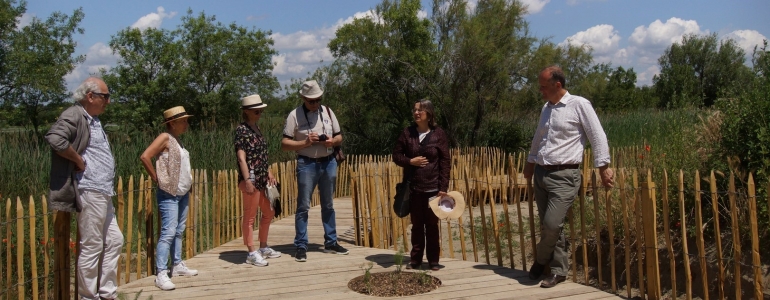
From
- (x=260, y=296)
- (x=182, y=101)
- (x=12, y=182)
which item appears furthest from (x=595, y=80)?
(x=260, y=296)

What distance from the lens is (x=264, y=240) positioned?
570cm

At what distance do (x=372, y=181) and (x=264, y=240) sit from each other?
1.25 meters

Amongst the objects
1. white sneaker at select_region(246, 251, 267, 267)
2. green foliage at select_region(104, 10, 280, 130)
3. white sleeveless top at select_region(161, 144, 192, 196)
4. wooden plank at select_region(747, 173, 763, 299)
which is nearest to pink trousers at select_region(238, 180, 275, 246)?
white sneaker at select_region(246, 251, 267, 267)

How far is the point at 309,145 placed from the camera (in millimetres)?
5469

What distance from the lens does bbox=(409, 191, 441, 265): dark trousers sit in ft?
17.0

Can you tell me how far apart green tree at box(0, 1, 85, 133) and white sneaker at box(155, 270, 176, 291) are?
1675 centimetres

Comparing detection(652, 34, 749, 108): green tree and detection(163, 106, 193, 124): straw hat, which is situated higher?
detection(652, 34, 749, 108): green tree

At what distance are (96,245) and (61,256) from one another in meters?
0.41

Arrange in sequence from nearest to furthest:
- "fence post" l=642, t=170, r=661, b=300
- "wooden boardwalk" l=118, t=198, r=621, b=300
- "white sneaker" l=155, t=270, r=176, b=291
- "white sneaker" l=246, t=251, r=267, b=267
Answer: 1. "fence post" l=642, t=170, r=661, b=300
2. "wooden boardwalk" l=118, t=198, r=621, b=300
3. "white sneaker" l=155, t=270, r=176, b=291
4. "white sneaker" l=246, t=251, r=267, b=267

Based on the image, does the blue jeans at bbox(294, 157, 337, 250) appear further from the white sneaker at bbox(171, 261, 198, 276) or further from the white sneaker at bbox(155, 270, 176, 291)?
the white sneaker at bbox(155, 270, 176, 291)

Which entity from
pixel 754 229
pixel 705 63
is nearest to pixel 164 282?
pixel 754 229

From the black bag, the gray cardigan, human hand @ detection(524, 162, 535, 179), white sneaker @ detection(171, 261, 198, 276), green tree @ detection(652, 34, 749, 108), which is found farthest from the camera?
green tree @ detection(652, 34, 749, 108)

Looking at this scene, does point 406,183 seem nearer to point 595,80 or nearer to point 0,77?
point 0,77

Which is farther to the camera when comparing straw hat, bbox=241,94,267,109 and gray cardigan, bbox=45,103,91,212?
straw hat, bbox=241,94,267,109
